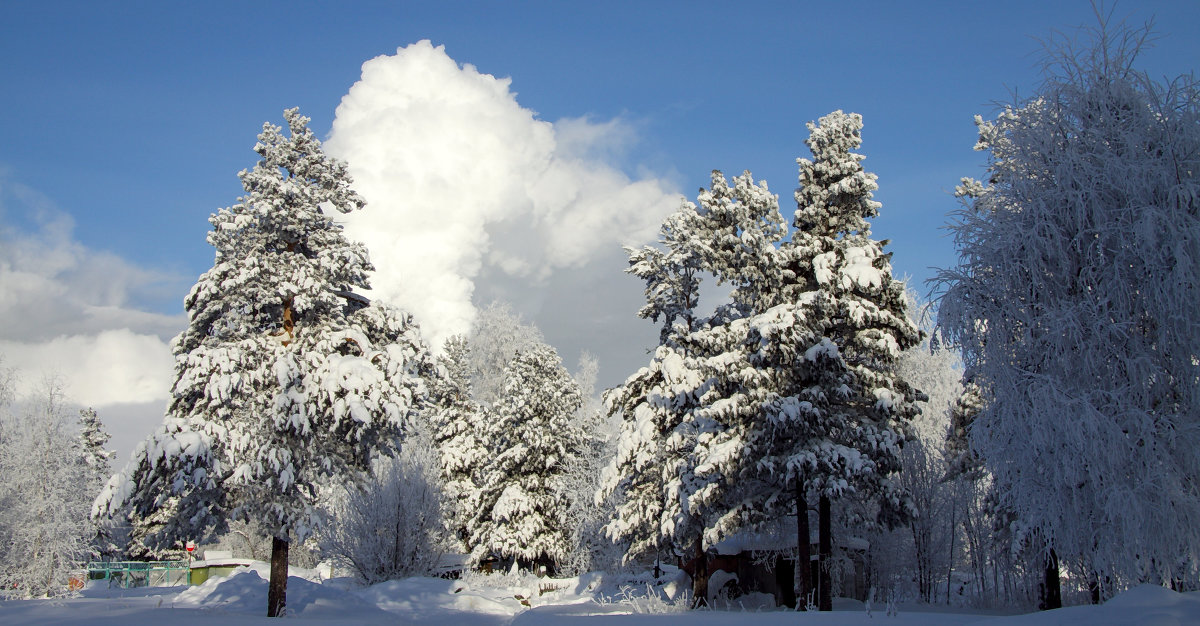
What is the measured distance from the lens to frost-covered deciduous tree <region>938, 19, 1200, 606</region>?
11477mm

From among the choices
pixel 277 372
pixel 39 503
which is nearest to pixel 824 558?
pixel 277 372

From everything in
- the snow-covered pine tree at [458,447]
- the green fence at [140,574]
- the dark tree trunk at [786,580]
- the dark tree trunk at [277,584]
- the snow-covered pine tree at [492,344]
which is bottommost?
the green fence at [140,574]

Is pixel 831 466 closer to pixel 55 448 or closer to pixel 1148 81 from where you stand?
pixel 1148 81

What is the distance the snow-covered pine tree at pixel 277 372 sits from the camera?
1792 cm

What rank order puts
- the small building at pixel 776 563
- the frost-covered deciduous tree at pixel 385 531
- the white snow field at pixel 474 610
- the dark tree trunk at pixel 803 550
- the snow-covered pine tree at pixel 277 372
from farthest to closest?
the frost-covered deciduous tree at pixel 385 531 → the small building at pixel 776 563 → the dark tree trunk at pixel 803 550 → the snow-covered pine tree at pixel 277 372 → the white snow field at pixel 474 610

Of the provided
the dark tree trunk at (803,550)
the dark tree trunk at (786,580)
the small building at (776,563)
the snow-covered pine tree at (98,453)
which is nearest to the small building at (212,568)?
the snow-covered pine tree at (98,453)

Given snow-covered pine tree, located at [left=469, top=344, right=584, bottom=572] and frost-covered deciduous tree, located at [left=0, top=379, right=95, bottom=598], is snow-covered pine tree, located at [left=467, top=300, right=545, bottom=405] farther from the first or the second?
frost-covered deciduous tree, located at [left=0, top=379, right=95, bottom=598]

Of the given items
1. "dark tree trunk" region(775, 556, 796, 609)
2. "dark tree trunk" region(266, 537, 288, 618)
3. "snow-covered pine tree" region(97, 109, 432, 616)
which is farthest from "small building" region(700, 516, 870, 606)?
"dark tree trunk" region(266, 537, 288, 618)

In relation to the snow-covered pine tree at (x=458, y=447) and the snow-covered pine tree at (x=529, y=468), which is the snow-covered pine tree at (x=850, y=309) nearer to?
the snow-covered pine tree at (x=529, y=468)

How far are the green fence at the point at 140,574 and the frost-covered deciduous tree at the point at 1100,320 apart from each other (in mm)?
45123

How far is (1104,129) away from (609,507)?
99.6 ft

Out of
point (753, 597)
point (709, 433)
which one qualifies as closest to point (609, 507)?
point (753, 597)

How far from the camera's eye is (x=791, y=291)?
2169 cm

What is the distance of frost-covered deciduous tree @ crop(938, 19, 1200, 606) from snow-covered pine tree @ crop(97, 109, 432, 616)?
1340 centimetres
